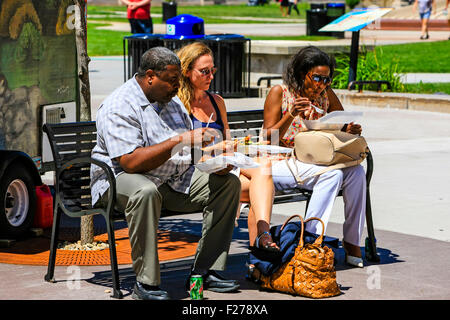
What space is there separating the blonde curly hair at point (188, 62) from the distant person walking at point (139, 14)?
1522cm

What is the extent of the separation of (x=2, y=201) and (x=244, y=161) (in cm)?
196

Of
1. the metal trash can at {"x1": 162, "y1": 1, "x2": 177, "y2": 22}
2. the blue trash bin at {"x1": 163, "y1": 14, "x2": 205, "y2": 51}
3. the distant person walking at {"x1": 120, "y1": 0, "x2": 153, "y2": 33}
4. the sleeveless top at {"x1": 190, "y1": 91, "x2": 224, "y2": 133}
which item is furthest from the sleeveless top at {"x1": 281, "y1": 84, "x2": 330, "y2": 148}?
the metal trash can at {"x1": 162, "y1": 1, "x2": 177, "y2": 22}

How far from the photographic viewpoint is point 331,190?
18.7 feet

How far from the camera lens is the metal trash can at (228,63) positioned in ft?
48.3

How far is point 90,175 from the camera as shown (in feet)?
17.6

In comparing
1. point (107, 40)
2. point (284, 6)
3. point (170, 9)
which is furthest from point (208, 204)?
point (284, 6)

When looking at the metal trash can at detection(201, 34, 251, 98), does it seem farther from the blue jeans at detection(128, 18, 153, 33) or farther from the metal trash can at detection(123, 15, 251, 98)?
the blue jeans at detection(128, 18, 153, 33)

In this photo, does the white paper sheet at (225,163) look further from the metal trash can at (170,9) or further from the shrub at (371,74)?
the metal trash can at (170,9)

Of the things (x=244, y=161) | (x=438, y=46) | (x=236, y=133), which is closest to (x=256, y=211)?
(x=244, y=161)

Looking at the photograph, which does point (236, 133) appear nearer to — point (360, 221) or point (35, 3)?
point (360, 221)

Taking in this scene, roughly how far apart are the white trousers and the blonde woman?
8.4 inches

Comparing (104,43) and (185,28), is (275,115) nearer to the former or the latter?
(185,28)

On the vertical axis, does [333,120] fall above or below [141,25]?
above

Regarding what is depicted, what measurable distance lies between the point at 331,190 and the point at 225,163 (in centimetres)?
92
